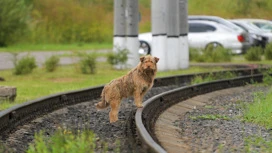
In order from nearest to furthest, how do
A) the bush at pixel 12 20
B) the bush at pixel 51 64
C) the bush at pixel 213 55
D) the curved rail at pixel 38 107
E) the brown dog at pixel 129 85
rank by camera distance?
the curved rail at pixel 38 107, the brown dog at pixel 129 85, the bush at pixel 51 64, the bush at pixel 213 55, the bush at pixel 12 20

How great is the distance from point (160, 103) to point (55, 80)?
7.97 m

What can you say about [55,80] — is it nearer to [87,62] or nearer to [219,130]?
[87,62]

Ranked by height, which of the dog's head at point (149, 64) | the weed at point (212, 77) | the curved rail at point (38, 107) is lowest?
the weed at point (212, 77)

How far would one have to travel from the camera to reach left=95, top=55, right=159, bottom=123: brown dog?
1176 cm

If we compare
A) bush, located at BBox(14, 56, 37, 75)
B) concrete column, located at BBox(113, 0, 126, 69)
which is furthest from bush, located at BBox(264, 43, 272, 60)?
bush, located at BBox(14, 56, 37, 75)

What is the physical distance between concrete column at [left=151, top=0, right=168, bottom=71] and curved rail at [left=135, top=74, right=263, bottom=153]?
405cm

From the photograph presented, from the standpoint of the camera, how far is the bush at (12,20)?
43469mm

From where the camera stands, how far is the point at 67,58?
33969 mm

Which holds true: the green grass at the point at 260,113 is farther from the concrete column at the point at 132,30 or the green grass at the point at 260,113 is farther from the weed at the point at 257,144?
the concrete column at the point at 132,30

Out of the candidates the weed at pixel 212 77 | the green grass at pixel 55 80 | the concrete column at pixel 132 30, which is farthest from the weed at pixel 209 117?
the concrete column at pixel 132 30

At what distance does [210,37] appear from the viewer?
34.7 meters

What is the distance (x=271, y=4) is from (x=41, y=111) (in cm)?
4855

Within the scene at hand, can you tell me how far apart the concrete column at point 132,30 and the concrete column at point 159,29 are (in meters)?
0.82

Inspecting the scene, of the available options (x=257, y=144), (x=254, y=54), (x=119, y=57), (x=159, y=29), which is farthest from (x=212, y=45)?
(x=257, y=144)
